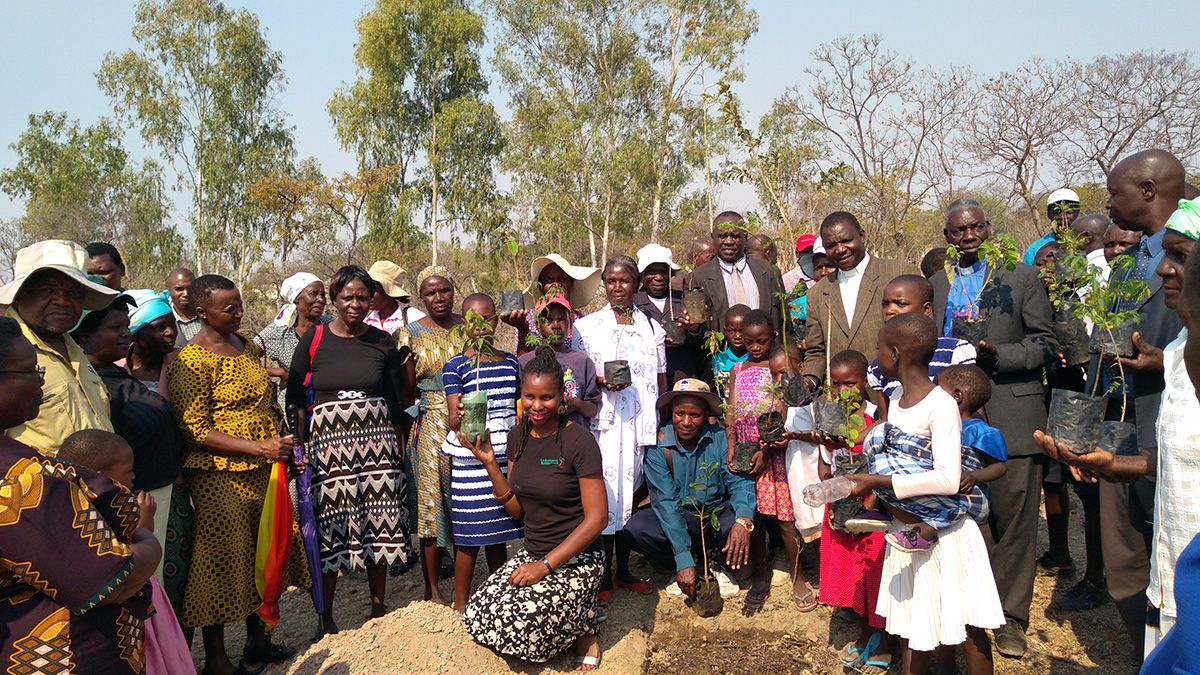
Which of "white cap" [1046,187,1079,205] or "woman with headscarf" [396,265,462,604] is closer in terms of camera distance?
"woman with headscarf" [396,265,462,604]

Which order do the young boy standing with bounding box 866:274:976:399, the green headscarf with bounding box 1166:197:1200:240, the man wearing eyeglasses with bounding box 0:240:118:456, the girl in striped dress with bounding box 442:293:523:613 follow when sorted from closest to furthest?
the green headscarf with bounding box 1166:197:1200:240 → the man wearing eyeglasses with bounding box 0:240:118:456 → the young boy standing with bounding box 866:274:976:399 → the girl in striped dress with bounding box 442:293:523:613

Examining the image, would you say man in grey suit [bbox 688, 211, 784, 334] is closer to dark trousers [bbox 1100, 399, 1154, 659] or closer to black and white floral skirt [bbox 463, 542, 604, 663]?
black and white floral skirt [bbox 463, 542, 604, 663]

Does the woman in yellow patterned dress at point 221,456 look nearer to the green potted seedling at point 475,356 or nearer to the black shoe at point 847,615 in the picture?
the green potted seedling at point 475,356

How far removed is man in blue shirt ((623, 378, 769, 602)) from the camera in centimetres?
466

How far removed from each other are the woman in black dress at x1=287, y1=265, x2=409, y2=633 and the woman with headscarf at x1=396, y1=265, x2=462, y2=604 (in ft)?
0.74

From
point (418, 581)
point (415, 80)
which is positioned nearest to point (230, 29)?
point (415, 80)

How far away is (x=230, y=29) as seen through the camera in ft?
92.1

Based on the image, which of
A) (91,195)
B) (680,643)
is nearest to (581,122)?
(91,195)

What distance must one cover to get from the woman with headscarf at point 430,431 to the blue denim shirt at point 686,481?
1.29m

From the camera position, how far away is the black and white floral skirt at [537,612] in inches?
150

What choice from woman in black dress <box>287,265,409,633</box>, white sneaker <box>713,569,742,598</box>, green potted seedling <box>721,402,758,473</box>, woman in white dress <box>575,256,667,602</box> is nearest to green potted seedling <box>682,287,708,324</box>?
woman in white dress <box>575,256,667,602</box>

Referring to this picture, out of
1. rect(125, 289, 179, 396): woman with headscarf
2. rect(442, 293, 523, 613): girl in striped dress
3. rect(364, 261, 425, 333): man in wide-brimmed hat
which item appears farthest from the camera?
rect(364, 261, 425, 333): man in wide-brimmed hat

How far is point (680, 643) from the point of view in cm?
427

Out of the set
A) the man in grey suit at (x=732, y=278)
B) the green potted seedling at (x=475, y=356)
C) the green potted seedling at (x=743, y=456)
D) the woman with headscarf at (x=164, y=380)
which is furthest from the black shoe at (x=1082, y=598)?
the woman with headscarf at (x=164, y=380)
